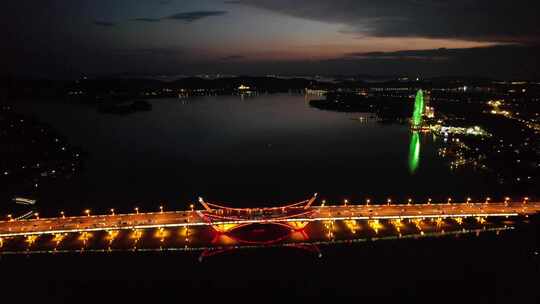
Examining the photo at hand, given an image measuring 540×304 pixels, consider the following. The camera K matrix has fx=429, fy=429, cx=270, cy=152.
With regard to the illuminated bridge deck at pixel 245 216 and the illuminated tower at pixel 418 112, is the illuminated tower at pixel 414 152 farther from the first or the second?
the illuminated bridge deck at pixel 245 216

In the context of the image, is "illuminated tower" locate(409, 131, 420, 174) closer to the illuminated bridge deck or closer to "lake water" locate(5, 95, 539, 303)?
"lake water" locate(5, 95, 539, 303)

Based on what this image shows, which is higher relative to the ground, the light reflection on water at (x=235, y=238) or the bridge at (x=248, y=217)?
the bridge at (x=248, y=217)

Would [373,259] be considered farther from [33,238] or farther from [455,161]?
[455,161]

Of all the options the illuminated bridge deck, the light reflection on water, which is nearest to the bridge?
the illuminated bridge deck

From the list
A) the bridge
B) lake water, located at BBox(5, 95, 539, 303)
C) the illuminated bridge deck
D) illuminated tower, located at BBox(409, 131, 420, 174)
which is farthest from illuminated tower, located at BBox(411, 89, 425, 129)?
the bridge

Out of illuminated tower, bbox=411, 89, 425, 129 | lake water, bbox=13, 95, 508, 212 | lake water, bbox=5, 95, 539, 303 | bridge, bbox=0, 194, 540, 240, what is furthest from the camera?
illuminated tower, bbox=411, 89, 425, 129

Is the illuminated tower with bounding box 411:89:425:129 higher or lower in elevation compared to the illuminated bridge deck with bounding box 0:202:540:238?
higher

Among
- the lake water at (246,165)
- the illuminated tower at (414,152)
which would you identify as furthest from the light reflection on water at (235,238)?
the illuminated tower at (414,152)

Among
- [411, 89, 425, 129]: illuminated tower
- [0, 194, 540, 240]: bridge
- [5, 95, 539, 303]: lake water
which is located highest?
[411, 89, 425, 129]: illuminated tower

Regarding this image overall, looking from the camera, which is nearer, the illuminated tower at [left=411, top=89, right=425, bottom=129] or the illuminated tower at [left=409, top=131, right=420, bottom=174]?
the illuminated tower at [left=409, top=131, right=420, bottom=174]

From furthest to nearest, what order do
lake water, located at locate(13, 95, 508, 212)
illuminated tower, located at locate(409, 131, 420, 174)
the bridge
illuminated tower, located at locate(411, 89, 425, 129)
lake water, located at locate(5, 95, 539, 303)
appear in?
illuminated tower, located at locate(411, 89, 425, 129), illuminated tower, located at locate(409, 131, 420, 174), lake water, located at locate(13, 95, 508, 212), the bridge, lake water, located at locate(5, 95, 539, 303)
